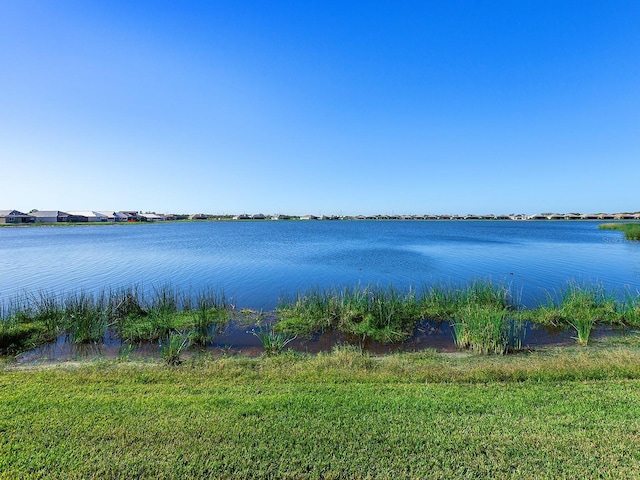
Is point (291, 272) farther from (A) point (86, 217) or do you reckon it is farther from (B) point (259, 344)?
(A) point (86, 217)

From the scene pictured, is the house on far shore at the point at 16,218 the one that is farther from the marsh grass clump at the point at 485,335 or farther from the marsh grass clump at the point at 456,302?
the marsh grass clump at the point at 485,335

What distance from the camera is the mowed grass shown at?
364cm

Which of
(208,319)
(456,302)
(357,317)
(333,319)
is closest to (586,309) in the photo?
(456,302)

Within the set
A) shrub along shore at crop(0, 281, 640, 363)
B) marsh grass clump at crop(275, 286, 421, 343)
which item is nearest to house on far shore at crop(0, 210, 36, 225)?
shrub along shore at crop(0, 281, 640, 363)

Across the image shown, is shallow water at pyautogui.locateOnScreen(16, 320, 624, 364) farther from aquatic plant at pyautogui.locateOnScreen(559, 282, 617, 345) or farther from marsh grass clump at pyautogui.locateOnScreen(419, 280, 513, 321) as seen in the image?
marsh grass clump at pyautogui.locateOnScreen(419, 280, 513, 321)

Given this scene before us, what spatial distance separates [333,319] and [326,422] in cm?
669

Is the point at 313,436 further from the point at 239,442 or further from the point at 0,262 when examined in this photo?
the point at 0,262

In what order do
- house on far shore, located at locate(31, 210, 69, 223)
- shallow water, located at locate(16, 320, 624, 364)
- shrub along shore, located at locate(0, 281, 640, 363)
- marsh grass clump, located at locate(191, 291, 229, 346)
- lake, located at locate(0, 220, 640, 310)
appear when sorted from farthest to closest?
house on far shore, located at locate(31, 210, 69, 223)
lake, located at locate(0, 220, 640, 310)
marsh grass clump, located at locate(191, 291, 229, 346)
shrub along shore, located at locate(0, 281, 640, 363)
shallow water, located at locate(16, 320, 624, 364)

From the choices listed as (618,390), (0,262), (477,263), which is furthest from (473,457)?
(0,262)

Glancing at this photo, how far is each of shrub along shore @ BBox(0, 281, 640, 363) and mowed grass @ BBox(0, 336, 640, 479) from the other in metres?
2.51

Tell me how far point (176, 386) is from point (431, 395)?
4.40 m

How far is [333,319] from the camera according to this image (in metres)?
11.1

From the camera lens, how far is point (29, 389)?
17.9 feet

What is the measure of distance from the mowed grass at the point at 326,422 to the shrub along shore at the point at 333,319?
8.24 feet
